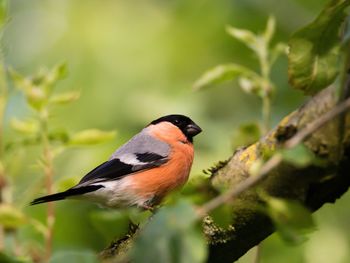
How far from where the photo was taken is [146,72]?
16.5ft

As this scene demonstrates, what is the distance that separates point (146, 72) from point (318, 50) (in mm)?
3778

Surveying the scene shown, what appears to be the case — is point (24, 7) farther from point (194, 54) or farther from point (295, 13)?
point (295, 13)

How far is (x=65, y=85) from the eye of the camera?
5.21m

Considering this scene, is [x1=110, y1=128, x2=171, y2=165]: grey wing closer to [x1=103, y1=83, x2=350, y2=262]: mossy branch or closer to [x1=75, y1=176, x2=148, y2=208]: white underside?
[x1=75, y1=176, x2=148, y2=208]: white underside

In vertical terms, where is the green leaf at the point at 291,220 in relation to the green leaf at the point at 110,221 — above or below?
below

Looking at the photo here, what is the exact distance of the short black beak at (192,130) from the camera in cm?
442

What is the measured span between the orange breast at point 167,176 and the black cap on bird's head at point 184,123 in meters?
0.38

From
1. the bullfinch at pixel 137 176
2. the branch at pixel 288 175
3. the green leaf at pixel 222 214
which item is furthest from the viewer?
the bullfinch at pixel 137 176

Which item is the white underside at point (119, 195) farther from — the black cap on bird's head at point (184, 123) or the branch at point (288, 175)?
the branch at point (288, 175)

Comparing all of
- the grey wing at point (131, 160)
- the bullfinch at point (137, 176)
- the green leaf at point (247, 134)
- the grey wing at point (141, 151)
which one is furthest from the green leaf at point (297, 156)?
A: the grey wing at point (141, 151)

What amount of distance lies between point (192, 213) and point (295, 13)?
480 cm

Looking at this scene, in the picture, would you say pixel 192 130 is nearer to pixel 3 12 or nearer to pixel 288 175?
pixel 3 12

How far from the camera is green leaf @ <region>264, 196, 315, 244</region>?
3.23ft

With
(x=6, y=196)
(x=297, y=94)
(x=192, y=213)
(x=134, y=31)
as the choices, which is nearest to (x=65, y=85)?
(x=134, y=31)
